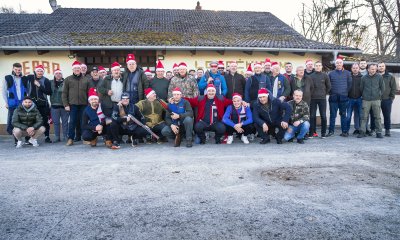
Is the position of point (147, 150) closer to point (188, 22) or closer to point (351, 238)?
point (351, 238)

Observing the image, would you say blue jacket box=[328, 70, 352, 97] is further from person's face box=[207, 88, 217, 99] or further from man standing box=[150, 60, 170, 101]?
man standing box=[150, 60, 170, 101]

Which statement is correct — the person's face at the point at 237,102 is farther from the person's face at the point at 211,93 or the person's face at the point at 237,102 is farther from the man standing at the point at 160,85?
the man standing at the point at 160,85

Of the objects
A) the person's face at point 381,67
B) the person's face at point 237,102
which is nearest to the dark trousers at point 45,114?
the person's face at point 237,102

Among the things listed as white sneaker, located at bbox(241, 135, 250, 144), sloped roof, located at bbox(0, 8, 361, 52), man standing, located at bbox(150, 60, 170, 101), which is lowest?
white sneaker, located at bbox(241, 135, 250, 144)

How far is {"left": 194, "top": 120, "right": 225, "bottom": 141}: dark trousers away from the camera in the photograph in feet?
22.0

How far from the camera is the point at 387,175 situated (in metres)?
4.14

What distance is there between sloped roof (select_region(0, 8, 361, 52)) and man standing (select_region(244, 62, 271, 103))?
124 inches

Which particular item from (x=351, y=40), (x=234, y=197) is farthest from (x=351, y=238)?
(x=351, y=40)

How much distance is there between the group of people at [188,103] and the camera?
22.0 feet

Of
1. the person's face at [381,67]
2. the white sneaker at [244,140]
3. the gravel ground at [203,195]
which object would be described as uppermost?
the person's face at [381,67]

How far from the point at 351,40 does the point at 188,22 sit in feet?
52.6

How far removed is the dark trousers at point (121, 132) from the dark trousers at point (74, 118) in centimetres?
123

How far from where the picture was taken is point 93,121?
6734 mm

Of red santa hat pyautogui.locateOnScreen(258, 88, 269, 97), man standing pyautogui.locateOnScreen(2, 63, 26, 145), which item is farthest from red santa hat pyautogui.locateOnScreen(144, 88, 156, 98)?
man standing pyautogui.locateOnScreen(2, 63, 26, 145)
